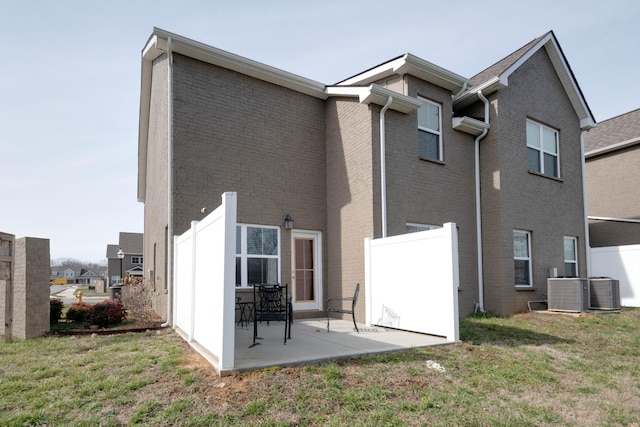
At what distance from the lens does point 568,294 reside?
36.9ft

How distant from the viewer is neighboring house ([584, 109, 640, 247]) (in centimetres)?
1581

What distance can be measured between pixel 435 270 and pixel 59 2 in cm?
862

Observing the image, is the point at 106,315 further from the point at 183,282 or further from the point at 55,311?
the point at 183,282

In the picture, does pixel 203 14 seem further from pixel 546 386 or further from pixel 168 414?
pixel 546 386

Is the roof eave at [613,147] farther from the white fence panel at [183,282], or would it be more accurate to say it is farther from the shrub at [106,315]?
the shrub at [106,315]

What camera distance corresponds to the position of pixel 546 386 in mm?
5559

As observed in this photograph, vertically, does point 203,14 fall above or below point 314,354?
above

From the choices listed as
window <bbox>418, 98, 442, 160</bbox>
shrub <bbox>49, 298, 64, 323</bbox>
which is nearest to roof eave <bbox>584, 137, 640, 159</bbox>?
window <bbox>418, 98, 442, 160</bbox>

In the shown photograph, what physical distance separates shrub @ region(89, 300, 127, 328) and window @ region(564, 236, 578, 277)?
502 inches

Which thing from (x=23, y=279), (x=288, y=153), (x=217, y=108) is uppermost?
(x=217, y=108)

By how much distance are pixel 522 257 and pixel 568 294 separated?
146 cm

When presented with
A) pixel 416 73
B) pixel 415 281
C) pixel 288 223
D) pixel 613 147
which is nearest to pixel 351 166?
pixel 288 223

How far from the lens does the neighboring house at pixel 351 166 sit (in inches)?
392

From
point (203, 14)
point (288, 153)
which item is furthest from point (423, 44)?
point (203, 14)
